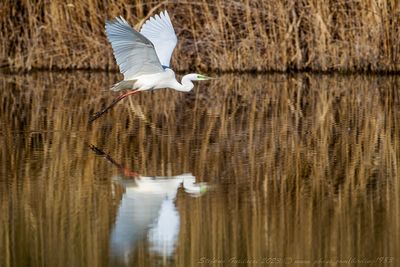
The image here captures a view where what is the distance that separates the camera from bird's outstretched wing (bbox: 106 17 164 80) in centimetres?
729

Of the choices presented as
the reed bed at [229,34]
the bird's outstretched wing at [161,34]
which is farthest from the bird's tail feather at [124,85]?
the reed bed at [229,34]

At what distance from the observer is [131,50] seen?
7.88 metres

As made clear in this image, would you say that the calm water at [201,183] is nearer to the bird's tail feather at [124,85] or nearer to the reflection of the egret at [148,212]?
the reflection of the egret at [148,212]

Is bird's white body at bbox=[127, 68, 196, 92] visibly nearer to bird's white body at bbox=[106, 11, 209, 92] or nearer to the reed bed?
bird's white body at bbox=[106, 11, 209, 92]

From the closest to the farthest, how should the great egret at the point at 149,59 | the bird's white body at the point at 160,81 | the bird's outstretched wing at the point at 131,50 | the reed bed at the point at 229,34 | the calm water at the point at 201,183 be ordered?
the calm water at the point at 201,183, the bird's outstretched wing at the point at 131,50, the great egret at the point at 149,59, the bird's white body at the point at 160,81, the reed bed at the point at 229,34

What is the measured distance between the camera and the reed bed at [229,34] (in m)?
13.6

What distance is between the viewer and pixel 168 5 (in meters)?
15.0

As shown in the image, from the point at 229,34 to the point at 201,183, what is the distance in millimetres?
8456

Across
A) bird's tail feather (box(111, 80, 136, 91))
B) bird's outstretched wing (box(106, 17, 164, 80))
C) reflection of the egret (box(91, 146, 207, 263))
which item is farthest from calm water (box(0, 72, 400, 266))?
bird's outstretched wing (box(106, 17, 164, 80))

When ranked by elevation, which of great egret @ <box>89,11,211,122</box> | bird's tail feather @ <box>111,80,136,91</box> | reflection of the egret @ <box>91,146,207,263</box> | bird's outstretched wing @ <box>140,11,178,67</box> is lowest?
reflection of the egret @ <box>91,146,207,263</box>

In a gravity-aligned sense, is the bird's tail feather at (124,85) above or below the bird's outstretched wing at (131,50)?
below

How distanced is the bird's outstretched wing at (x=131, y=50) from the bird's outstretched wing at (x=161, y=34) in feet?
1.10

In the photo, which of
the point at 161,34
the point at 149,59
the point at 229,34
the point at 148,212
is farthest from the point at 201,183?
the point at 229,34

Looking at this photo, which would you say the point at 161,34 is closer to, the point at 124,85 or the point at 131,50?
the point at 124,85
